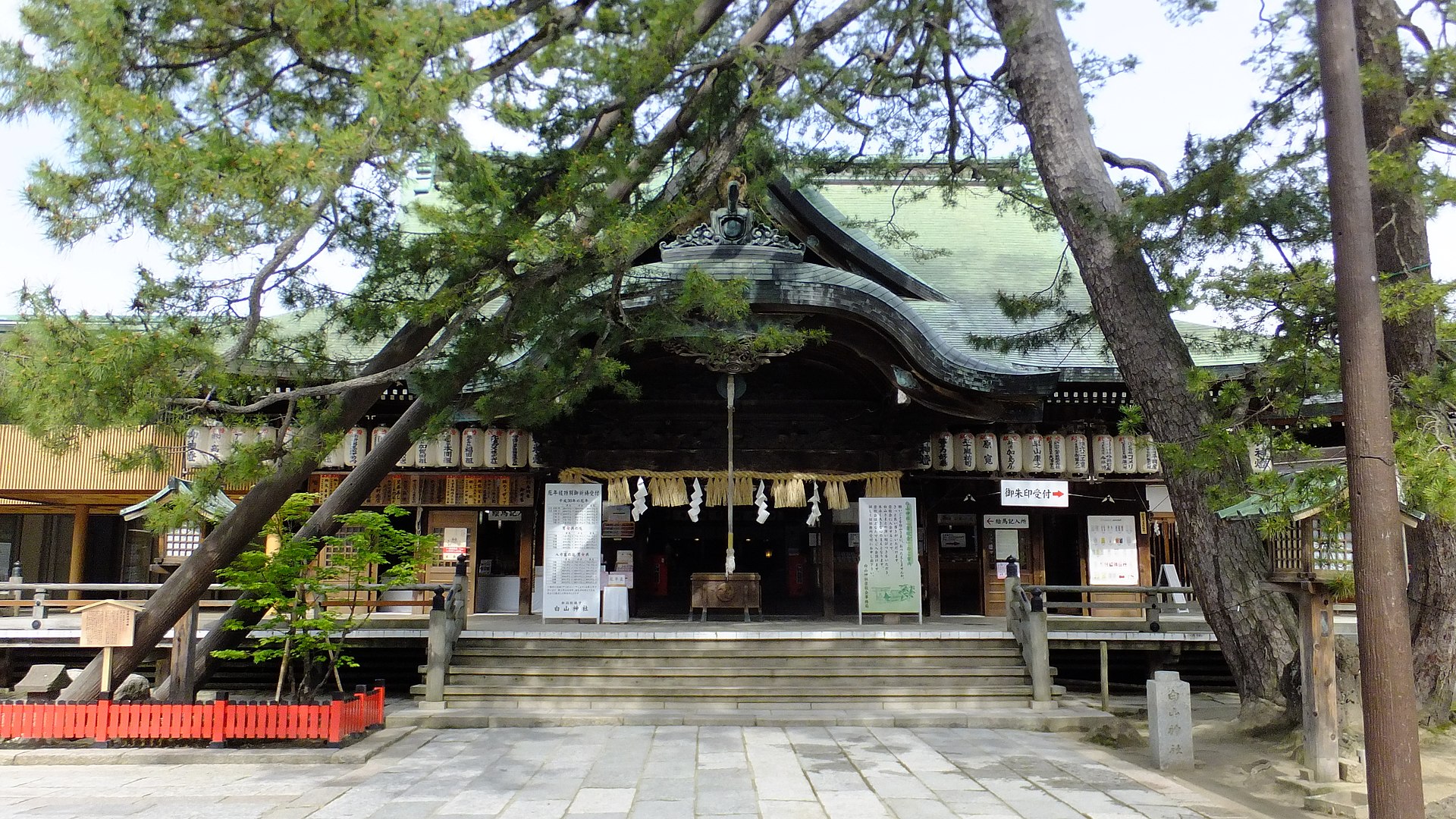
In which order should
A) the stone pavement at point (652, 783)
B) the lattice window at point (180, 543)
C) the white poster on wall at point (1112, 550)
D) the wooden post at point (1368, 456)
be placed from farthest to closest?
the white poster on wall at point (1112, 550) < the lattice window at point (180, 543) < the stone pavement at point (652, 783) < the wooden post at point (1368, 456)

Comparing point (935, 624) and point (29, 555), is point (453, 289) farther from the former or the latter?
point (29, 555)

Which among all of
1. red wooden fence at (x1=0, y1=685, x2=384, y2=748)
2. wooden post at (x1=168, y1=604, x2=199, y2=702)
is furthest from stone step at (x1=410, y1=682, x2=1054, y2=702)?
wooden post at (x1=168, y1=604, x2=199, y2=702)

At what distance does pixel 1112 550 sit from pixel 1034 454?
2.29 meters

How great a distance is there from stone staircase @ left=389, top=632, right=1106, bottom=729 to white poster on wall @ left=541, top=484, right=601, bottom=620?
1.79 meters

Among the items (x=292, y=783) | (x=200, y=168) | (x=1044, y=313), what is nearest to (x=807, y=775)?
(x=292, y=783)

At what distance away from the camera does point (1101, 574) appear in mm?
14031

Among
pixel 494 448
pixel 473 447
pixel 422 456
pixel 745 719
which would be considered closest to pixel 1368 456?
pixel 745 719

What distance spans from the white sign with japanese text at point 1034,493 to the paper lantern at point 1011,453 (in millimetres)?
336

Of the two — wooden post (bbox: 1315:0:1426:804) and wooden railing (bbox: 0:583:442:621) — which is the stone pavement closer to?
wooden railing (bbox: 0:583:442:621)

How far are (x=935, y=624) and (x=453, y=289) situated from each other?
898 cm

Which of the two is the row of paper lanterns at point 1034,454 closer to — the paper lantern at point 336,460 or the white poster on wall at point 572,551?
the white poster on wall at point 572,551

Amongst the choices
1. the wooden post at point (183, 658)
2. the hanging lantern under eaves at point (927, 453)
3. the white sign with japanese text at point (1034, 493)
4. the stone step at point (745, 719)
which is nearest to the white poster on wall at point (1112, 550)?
the white sign with japanese text at point (1034, 493)

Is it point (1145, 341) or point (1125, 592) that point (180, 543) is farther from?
point (1145, 341)

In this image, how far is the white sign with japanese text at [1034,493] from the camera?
1297 cm
